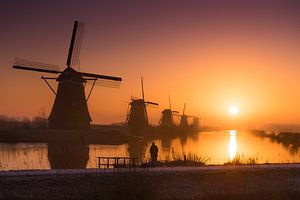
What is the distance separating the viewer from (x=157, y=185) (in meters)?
12.9

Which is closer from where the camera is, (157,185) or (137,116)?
(157,185)

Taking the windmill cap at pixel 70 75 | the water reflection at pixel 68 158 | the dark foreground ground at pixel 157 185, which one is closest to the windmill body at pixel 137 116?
the water reflection at pixel 68 158

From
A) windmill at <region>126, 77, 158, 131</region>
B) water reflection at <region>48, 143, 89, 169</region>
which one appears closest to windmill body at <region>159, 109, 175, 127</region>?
windmill at <region>126, 77, 158, 131</region>

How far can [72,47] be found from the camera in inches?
1891

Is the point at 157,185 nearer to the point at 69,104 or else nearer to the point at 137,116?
the point at 69,104

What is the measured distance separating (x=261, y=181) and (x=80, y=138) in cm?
3896

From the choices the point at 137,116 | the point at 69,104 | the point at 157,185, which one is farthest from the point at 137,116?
the point at 157,185

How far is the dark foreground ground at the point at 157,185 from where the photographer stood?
11.2 m

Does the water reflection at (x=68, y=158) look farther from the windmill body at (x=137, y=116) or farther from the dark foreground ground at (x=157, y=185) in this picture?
the windmill body at (x=137, y=116)

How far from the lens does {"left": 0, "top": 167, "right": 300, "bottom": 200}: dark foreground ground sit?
11234 mm

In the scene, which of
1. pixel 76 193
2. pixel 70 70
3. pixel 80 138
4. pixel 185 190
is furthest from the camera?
pixel 80 138

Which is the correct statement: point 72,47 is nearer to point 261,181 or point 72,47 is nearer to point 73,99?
point 73,99

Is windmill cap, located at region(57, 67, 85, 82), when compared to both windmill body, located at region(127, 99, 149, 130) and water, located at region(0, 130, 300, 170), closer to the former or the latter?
water, located at region(0, 130, 300, 170)

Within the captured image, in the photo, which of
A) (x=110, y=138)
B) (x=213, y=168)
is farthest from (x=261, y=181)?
(x=110, y=138)
